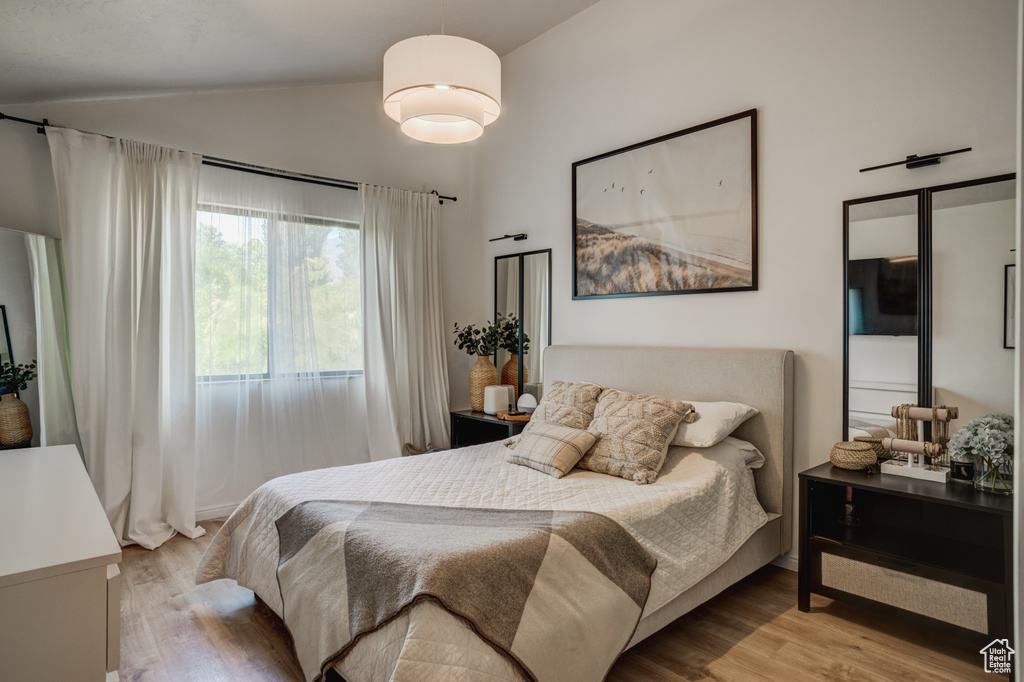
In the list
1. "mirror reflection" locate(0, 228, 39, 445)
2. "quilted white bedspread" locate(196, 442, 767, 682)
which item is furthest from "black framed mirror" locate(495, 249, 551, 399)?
"mirror reflection" locate(0, 228, 39, 445)

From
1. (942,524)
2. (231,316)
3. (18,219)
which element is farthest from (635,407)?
(18,219)

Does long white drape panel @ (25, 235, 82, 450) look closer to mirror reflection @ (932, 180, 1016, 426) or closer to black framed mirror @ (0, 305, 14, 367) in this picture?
black framed mirror @ (0, 305, 14, 367)

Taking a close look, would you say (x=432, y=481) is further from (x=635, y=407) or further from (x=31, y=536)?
(x=31, y=536)

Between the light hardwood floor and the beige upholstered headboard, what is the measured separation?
48 centimetres

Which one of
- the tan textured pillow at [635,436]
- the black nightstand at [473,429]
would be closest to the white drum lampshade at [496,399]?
the black nightstand at [473,429]

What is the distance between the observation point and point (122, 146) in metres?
3.14

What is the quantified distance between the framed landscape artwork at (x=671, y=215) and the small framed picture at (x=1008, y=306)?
0.99m

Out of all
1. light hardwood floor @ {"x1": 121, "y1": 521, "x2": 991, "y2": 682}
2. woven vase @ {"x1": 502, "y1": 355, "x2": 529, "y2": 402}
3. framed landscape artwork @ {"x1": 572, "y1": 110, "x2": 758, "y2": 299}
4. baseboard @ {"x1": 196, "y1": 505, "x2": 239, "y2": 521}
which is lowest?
→ light hardwood floor @ {"x1": 121, "y1": 521, "x2": 991, "y2": 682}

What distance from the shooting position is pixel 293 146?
3.90m

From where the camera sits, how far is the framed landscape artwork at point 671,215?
2922 millimetres

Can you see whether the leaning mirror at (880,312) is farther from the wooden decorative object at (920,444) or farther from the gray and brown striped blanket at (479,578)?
the gray and brown striped blanket at (479,578)

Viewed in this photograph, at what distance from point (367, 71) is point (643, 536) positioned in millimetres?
3608

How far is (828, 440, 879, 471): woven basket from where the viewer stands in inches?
90.4

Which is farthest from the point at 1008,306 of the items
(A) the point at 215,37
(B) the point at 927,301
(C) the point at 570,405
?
(A) the point at 215,37
